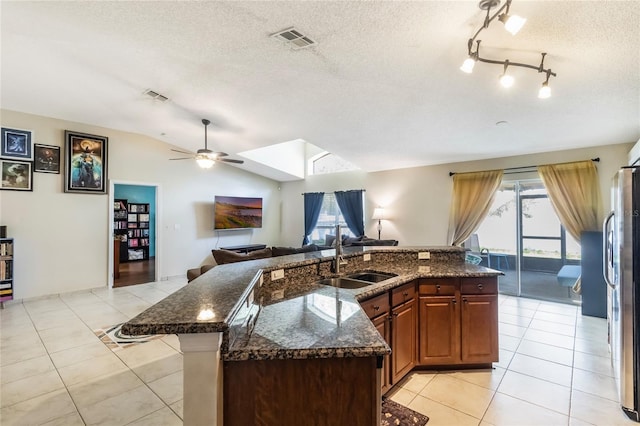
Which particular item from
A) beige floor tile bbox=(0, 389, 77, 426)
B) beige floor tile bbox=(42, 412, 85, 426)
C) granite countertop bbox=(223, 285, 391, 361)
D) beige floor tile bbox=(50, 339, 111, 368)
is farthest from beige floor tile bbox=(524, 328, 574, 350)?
beige floor tile bbox=(50, 339, 111, 368)

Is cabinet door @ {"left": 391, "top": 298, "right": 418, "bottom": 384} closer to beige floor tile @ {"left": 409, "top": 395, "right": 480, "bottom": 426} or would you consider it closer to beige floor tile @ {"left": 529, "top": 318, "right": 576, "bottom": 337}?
beige floor tile @ {"left": 409, "top": 395, "right": 480, "bottom": 426}

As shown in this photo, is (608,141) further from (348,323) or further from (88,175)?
(88,175)

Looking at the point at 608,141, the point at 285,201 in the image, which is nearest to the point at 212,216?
the point at 285,201

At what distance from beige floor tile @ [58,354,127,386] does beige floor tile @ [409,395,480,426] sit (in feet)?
8.59

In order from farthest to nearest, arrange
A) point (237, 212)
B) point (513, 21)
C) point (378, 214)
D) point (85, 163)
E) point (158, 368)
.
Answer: point (237, 212)
point (378, 214)
point (85, 163)
point (158, 368)
point (513, 21)

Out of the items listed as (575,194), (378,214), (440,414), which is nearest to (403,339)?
(440,414)

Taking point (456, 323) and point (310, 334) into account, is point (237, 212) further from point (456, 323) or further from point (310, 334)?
point (310, 334)

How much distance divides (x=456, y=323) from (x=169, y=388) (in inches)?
99.1

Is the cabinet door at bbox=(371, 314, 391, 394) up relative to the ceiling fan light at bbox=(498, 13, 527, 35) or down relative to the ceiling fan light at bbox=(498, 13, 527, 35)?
down

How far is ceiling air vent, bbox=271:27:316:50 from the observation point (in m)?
2.46

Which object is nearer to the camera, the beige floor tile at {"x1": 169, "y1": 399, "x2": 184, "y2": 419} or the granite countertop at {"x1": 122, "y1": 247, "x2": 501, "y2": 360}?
the granite countertop at {"x1": 122, "y1": 247, "x2": 501, "y2": 360}

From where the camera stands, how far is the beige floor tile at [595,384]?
2334mm

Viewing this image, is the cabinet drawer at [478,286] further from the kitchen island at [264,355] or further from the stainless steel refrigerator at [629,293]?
the kitchen island at [264,355]

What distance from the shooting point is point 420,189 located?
242 inches
